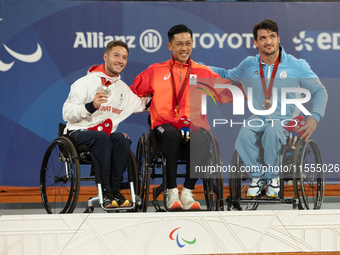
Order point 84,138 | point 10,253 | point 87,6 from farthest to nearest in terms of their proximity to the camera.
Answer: point 87,6 → point 84,138 → point 10,253

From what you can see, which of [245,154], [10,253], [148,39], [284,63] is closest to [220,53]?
[148,39]

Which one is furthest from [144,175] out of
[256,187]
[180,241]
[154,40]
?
[154,40]

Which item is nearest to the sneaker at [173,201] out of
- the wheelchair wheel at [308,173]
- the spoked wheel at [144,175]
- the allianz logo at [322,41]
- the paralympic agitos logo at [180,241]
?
the spoked wheel at [144,175]

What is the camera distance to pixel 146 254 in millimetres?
1895

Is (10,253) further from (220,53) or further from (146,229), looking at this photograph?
(220,53)

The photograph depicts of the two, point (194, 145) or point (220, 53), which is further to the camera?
point (220, 53)

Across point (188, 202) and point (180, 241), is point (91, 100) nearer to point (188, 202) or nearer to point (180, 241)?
point (188, 202)

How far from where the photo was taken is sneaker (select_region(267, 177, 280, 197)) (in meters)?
2.38

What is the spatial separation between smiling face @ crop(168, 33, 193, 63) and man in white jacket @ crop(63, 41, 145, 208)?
0.32 m

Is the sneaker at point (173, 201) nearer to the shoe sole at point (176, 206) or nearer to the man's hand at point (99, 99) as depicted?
the shoe sole at point (176, 206)

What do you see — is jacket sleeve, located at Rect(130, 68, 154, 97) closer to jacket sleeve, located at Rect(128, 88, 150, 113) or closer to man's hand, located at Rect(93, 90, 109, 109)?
jacket sleeve, located at Rect(128, 88, 150, 113)

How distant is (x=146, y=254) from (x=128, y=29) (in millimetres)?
2226

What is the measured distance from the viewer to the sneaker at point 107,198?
2193 millimetres

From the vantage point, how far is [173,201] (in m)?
2.26
